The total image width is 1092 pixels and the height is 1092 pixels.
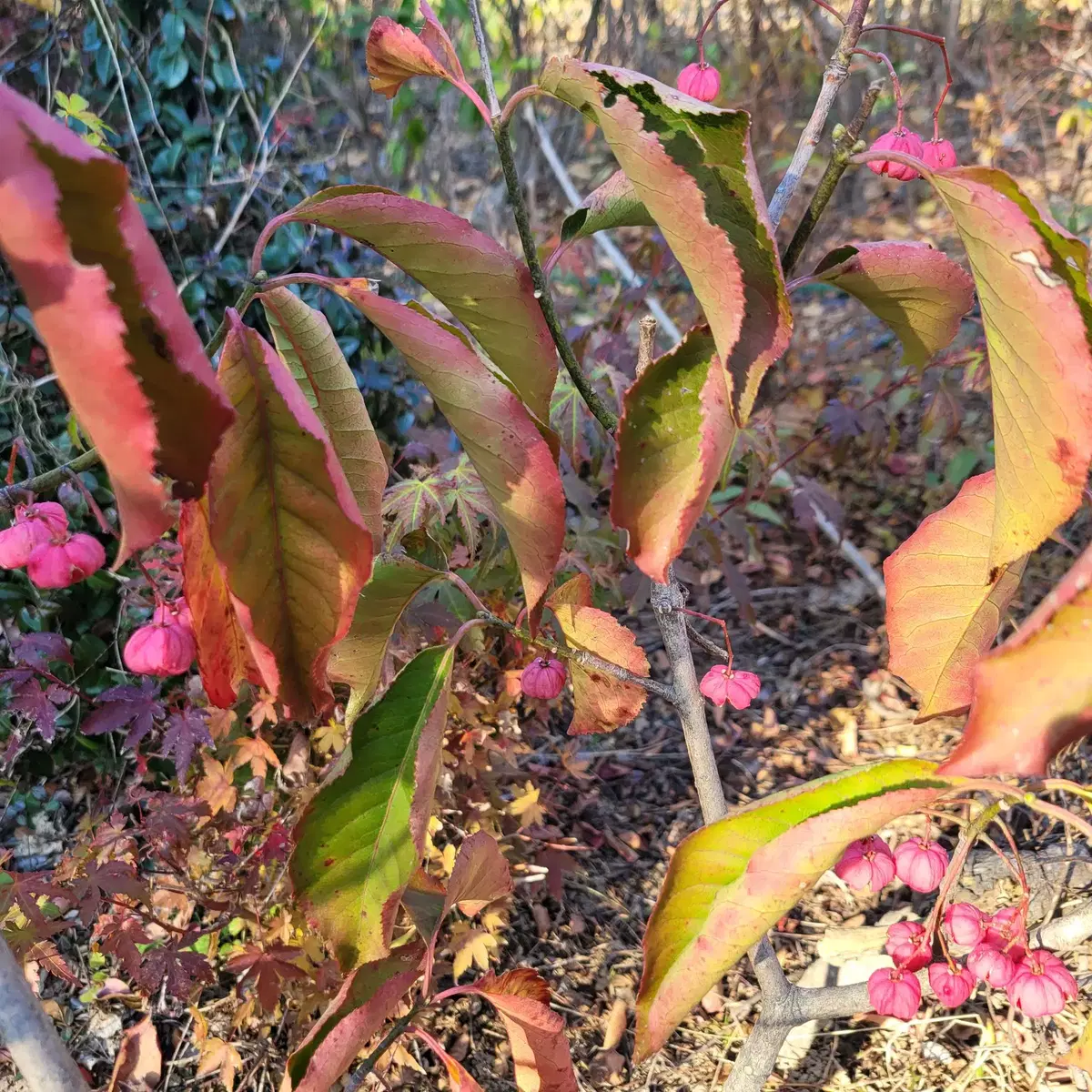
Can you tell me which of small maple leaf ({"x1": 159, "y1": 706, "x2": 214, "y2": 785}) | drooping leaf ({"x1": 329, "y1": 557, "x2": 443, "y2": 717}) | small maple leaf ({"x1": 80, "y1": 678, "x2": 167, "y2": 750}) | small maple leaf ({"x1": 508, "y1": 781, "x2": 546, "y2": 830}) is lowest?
small maple leaf ({"x1": 508, "y1": 781, "x2": 546, "y2": 830})

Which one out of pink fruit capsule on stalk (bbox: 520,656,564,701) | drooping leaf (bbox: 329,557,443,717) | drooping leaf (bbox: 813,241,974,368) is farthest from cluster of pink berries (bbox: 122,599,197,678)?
drooping leaf (bbox: 813,241,974,368)

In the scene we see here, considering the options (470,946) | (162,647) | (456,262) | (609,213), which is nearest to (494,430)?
(456,262)

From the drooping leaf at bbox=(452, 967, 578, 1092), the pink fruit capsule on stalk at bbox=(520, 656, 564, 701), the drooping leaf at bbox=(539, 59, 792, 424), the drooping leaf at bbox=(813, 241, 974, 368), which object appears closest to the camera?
the drooping leaf at bbox=(539, 59, 792, 424)

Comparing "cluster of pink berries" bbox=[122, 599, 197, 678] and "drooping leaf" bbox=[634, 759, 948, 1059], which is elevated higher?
"drooping leaf" bbox=[634, 759, 948, 1059]

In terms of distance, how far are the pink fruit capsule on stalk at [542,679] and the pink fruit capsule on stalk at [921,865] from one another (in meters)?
0.44

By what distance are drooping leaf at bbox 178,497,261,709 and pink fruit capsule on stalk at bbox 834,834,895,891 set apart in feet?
1.95

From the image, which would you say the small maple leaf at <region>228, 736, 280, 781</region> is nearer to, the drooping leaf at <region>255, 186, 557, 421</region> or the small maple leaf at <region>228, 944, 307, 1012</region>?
the small maple leaf at <region>228, 944, 307, 1012</region>

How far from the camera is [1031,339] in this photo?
47cm

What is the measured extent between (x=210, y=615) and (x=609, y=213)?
448 mm

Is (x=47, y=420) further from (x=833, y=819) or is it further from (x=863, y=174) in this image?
(x=863, y=174)

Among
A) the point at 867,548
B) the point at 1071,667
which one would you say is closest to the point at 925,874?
the point at 1071,667

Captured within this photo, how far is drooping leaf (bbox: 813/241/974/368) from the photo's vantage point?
715mm

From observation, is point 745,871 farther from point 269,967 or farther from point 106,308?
point 269,967

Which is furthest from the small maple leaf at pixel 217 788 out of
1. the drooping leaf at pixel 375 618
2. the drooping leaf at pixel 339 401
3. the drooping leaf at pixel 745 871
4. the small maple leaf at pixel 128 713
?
the drooping leaf at pixel 745 871
